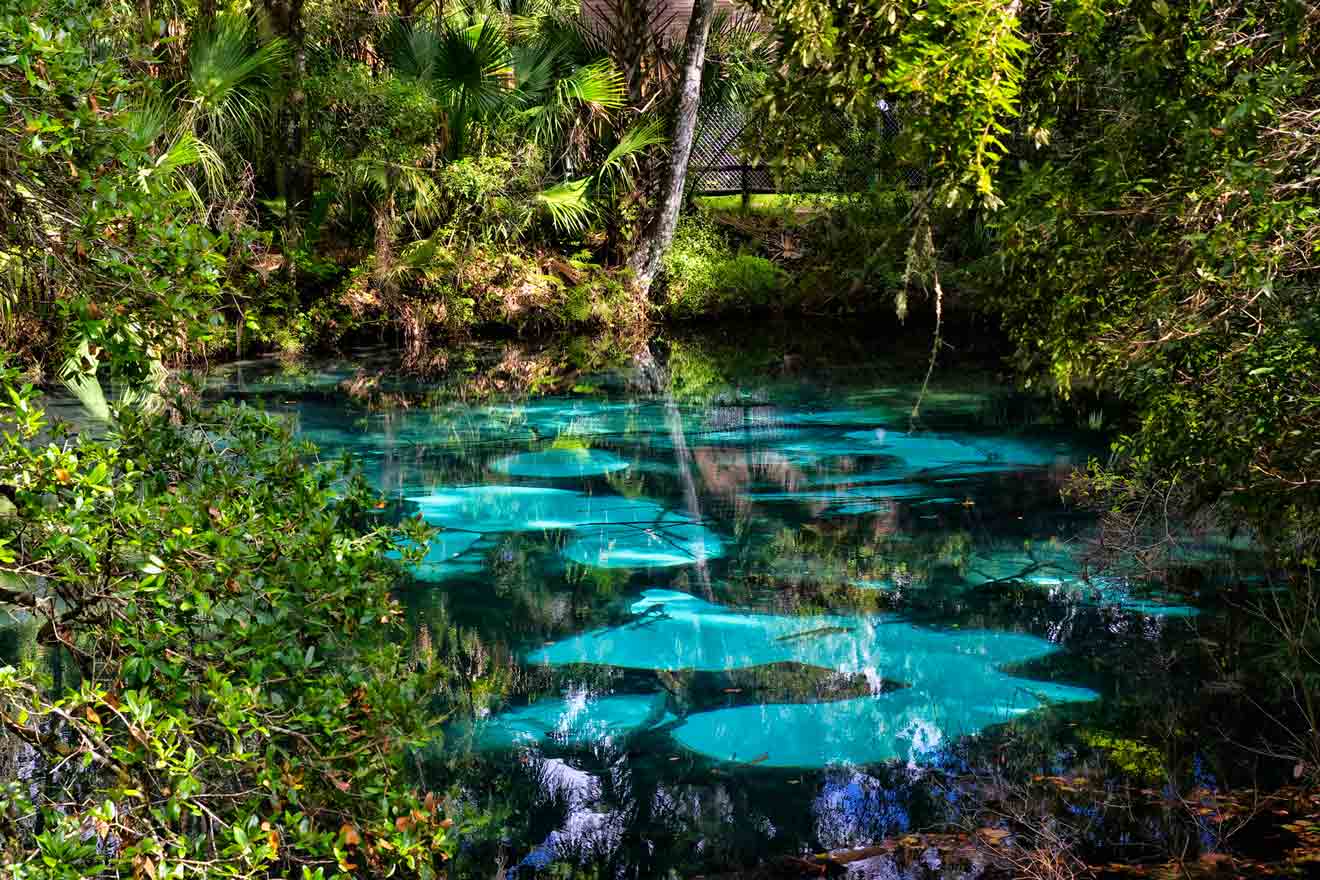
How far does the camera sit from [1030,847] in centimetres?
422

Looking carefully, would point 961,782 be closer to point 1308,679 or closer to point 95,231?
point 1308,679

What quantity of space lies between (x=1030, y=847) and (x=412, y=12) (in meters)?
14.5

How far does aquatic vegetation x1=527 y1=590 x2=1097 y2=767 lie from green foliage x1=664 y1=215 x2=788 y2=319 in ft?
34.2

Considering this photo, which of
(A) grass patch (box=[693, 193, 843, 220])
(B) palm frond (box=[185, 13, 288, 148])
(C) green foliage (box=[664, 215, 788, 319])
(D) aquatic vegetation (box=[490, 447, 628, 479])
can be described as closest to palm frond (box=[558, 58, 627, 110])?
(C) green foliage (box=[664, 215, 788, 319])

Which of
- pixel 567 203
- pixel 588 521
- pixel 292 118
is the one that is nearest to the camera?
pixel 588 521

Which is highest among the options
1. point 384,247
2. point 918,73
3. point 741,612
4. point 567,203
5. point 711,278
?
point 918,73

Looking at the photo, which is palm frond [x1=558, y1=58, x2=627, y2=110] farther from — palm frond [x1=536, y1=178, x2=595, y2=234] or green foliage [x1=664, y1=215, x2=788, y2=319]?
green foliage [x1=664, y1=215, x2=788, y2=319]

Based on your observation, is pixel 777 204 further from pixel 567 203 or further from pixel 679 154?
pixel 567 203

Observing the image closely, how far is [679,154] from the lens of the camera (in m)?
15.8

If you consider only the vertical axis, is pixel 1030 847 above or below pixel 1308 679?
below

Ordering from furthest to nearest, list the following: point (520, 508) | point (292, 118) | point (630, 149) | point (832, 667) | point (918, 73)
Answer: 1. point (630, 149)
2. point (292, 118)
3. point (520, 508)
4. point (832, 667)
5. point (918, 73)

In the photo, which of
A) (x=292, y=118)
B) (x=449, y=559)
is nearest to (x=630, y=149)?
(x=292, y=118)

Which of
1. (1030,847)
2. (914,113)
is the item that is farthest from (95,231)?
(1030,847)

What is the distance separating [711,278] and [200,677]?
1512cm
